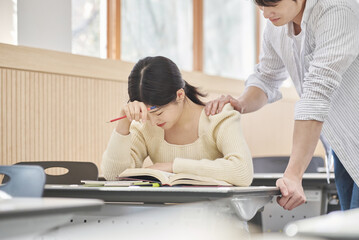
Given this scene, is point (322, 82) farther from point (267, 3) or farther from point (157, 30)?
point (157, 30)

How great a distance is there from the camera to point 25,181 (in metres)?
1.63

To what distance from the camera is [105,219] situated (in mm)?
1928

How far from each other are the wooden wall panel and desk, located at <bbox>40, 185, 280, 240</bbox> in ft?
5.59

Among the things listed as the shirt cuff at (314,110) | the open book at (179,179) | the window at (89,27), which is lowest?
the open book at (179,179)

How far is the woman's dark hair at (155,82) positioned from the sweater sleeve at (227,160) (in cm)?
21

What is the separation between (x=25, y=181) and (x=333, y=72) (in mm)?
1132

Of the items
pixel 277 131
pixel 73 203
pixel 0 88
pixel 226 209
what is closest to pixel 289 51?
pixel 226 209

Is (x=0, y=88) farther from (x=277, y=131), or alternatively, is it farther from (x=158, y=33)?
(x=277, y=131)

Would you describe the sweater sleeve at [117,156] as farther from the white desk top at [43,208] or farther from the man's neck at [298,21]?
the white desk top at [43,208]

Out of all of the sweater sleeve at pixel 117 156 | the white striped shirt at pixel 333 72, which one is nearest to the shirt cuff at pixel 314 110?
the white striped shirt at pixel 333 72

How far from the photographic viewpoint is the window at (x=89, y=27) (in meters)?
4.10

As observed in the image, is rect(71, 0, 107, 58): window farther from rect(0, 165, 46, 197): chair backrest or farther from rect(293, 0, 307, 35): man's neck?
rect(0, 165, 46, 197): chair backrest

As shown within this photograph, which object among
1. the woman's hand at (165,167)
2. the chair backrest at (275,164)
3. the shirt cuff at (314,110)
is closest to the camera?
the shirt cuff at (314,110)

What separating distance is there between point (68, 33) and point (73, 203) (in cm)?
291
